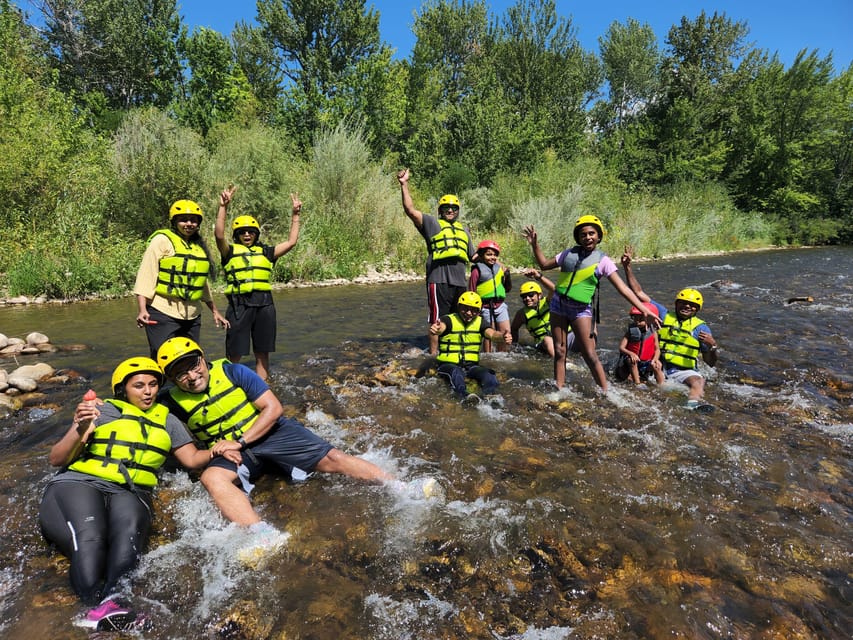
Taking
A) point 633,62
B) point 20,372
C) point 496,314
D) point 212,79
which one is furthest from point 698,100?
point 20,372

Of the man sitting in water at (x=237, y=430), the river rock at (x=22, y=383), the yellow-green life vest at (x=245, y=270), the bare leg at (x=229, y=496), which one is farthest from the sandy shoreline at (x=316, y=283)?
the bare leg at (x=229, y=496)

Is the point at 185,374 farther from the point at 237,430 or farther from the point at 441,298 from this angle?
the point at 441,298

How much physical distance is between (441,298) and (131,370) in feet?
16.8

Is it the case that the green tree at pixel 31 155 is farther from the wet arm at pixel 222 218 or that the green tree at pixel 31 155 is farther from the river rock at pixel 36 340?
the wet arm at pixel 222 218

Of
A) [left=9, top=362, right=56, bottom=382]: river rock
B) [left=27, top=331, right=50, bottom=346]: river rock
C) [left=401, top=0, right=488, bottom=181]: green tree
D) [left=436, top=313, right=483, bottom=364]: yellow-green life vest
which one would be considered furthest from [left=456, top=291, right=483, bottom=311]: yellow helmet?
[left=401, top=0, right=488, bottom=181]: green tree

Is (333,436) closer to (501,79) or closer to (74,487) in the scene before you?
(74,487)

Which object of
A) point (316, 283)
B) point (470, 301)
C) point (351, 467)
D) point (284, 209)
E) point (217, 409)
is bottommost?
point (351, 467)

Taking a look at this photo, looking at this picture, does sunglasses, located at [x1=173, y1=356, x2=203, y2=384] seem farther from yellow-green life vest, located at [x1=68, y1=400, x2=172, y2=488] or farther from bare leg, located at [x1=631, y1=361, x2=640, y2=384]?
bare leg, located at [x1=631, y1=361, x2=640, y2=384]

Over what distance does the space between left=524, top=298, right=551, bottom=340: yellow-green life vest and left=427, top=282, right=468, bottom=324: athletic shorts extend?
1999 mm

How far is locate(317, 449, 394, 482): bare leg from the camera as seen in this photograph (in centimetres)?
464

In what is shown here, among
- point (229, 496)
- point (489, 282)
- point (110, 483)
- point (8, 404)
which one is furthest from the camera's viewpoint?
point (489, 282)

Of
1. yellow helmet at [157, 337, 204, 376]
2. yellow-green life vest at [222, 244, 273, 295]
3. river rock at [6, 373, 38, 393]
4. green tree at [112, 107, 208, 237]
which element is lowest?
river rock at [6, 373, 38, 393]

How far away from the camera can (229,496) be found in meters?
4.05

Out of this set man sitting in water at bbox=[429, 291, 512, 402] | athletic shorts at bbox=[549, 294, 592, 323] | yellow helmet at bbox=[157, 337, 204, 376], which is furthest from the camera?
man sitting in water at bbox=[429, 291, 512, 402]
